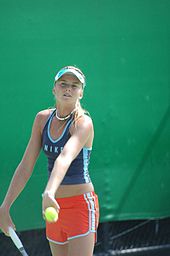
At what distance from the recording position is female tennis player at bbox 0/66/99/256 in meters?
2.86

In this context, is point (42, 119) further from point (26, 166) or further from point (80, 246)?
point (80, 246)

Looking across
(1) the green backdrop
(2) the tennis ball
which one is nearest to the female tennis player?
(2) the tennis ball

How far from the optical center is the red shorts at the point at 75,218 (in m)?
2.86

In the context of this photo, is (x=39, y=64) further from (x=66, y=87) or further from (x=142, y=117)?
(x=66, y=87)

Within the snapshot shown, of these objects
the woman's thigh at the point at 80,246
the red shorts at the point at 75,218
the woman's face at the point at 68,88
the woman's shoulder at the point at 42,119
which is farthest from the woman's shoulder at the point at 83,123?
the woman's thigh at the point at 80,246

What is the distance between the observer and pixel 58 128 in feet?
9.69

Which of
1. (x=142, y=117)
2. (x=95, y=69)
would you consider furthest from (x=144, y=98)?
(x=95, y=69)

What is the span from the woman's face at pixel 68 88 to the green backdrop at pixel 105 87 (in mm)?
1288

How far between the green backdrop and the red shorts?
4.57 feet

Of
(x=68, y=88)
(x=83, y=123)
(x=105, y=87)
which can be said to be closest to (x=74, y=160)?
(x=83, y=123)

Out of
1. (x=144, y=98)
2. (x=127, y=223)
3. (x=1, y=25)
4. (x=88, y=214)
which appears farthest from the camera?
(x=127, y=223)

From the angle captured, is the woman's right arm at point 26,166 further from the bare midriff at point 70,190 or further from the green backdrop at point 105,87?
the green backdrop at point 105,87

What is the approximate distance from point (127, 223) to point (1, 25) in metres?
2.05

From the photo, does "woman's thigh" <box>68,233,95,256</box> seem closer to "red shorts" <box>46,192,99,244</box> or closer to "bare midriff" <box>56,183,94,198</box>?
"red shorts" <box>46,192,99,244</box>
